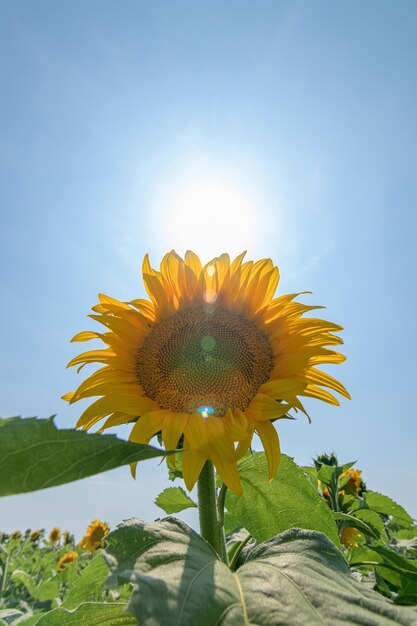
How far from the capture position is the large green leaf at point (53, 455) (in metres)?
0.85

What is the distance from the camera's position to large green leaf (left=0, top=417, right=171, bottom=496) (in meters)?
0.85

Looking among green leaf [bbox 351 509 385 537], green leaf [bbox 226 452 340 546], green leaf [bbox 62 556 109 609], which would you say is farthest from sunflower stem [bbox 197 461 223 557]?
green leaf [bbox 351 509 385 537]

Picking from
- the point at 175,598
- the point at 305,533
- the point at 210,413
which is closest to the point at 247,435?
the point at 210,413

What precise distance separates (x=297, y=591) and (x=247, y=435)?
51cm

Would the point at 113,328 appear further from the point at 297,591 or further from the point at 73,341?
the point at 297,591

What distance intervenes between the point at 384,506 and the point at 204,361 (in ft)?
5.87

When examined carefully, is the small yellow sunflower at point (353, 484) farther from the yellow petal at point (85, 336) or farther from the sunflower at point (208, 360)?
the yellow petal at point (85, 336)

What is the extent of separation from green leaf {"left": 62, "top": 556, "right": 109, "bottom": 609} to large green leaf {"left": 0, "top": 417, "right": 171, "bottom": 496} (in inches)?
36.7

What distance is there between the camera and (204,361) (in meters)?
1.92

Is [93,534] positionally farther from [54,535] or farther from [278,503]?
[278,503]

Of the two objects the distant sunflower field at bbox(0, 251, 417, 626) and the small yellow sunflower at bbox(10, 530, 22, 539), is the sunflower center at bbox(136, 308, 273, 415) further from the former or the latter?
the small yellow sunflower at bbox(10, 530, 22, 539)

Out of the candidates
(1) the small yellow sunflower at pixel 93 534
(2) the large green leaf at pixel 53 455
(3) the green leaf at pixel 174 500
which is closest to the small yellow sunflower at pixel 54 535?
(1) the small yellow sunflower at pixel 93 534

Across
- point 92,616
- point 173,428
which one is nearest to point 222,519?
point 173,428

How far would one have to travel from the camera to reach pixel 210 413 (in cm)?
165
